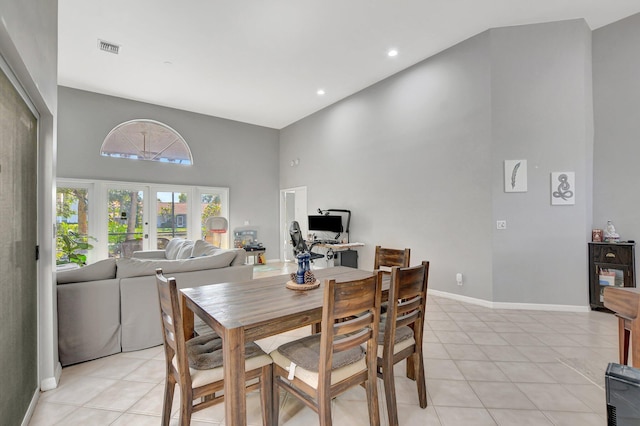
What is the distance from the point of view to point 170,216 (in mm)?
6301

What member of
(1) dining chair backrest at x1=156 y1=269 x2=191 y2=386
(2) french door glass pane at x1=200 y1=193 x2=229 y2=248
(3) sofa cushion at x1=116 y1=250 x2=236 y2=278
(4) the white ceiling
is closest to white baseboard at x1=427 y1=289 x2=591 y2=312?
(3) sofa cushion at x1=116 y1=250 x2=236 y2=278

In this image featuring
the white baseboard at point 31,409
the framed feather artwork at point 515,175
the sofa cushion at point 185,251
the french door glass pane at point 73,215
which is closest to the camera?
the white baseboard at point 31,409

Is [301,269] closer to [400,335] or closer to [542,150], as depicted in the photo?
[400,335]

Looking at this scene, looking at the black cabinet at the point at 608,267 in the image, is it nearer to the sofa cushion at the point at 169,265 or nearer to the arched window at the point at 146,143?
the sofa cushion at the point at 169,265

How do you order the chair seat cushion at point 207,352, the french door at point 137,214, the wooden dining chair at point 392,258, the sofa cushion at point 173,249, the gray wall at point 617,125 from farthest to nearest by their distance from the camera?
the french door at point 137,214 < the sofa cushion at point 173,249 < the gray wall at point 617,125 < the wooden dining chair at point 392,258 < the chair seat cushion at point 207,352

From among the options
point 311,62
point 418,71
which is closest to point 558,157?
point 418,71

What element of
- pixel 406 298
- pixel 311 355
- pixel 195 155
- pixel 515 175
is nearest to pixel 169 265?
pixel 311 355

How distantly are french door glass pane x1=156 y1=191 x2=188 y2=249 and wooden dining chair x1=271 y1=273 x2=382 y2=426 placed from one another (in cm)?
557

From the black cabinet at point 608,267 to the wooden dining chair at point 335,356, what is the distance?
370cm

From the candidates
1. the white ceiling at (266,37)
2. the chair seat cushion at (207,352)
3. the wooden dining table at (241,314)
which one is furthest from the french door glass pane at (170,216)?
the chair seat cushion at (207,352)

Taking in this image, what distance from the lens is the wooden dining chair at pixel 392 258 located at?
249 cm

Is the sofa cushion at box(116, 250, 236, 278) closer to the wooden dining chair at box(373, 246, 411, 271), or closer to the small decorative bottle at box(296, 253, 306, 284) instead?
the small decorative bottle at box(296, 253, 306, 284)

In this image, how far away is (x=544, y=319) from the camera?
3357mm

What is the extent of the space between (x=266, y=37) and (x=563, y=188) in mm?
4313
